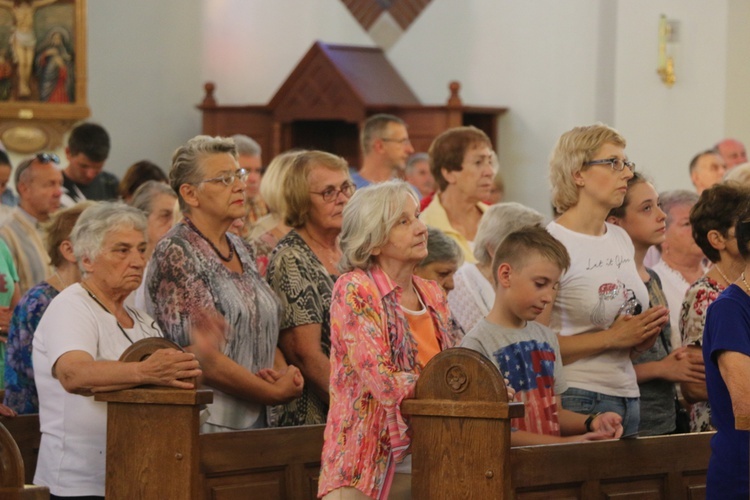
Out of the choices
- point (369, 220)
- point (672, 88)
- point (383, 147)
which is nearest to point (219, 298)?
point (369, 220)

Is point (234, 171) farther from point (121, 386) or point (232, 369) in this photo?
point (121, 386)

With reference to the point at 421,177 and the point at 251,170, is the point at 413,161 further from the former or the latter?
the point at 251,170

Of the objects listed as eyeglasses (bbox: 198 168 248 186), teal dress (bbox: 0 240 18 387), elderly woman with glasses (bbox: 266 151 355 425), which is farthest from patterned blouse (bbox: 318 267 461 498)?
teal dress (bbox: 0 240 18 387)

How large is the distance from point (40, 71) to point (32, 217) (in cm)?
516

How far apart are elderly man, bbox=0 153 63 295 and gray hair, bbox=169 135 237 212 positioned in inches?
73.5

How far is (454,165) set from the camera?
6.09 metres

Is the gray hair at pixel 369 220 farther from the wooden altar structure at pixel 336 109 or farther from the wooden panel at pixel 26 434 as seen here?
the wooden altar structure at pixel 336 109

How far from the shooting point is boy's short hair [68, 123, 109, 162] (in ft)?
25.0

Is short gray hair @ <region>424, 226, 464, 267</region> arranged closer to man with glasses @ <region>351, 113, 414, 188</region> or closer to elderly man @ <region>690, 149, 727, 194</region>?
man with glasses @ <region>351, 113, 414, 188</region>

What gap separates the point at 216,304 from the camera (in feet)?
13.8

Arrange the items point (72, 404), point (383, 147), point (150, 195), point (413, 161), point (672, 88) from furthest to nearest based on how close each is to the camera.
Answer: point (672, 88), point (413, 161), point (383, 147), point (150, 195), point (72, 404)

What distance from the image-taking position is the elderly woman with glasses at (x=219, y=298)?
4199 millimetres

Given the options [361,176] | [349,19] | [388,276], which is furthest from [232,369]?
[349,19]

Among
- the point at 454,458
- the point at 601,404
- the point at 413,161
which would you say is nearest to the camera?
the point at 454,458
